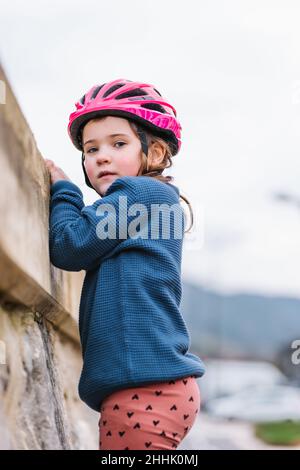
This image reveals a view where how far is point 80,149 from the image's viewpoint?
3027mm

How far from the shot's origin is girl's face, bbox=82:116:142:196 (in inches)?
108

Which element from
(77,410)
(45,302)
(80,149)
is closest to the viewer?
(45,302)

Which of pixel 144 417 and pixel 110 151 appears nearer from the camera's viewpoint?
pixel 144 417

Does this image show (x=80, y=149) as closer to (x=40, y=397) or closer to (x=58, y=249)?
(x=58, y=249)

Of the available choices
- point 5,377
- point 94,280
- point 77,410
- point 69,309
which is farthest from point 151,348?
point 77,410

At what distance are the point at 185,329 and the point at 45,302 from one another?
0.45 meters

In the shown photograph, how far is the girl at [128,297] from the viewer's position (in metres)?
2.34

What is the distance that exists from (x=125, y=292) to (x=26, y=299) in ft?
1.14

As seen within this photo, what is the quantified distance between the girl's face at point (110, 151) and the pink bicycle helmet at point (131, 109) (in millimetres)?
36

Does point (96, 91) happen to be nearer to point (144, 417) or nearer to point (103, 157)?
point (103, 157)

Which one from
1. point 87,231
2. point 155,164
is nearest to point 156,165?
point 155,164

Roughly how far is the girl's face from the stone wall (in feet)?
0.70

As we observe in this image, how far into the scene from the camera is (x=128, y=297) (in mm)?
Answer: 2406

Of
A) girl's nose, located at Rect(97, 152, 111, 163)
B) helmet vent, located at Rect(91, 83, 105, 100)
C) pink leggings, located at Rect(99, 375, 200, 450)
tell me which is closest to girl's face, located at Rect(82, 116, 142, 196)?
girl's nose, located at Rect(97, 152, 111, 163)
